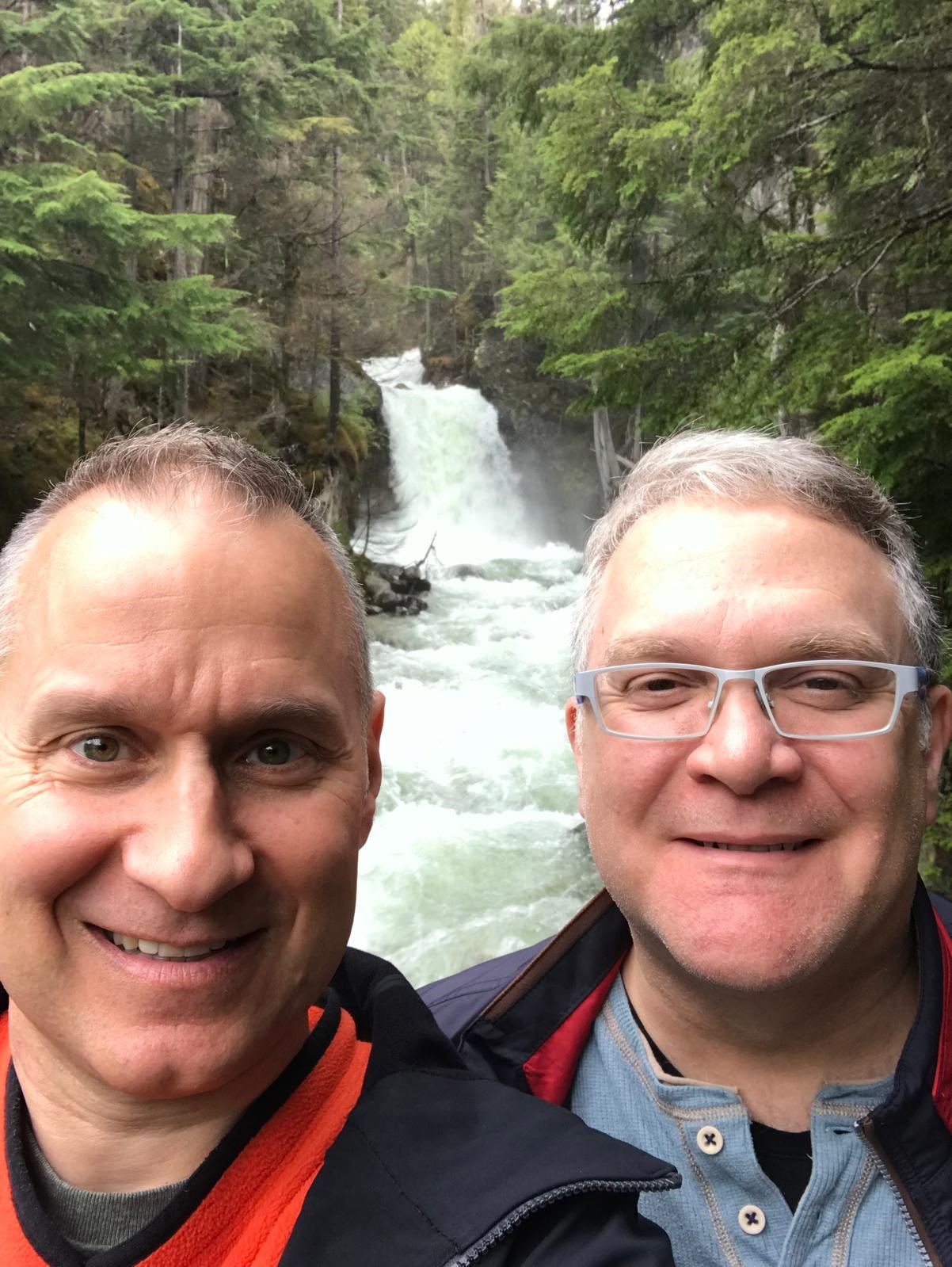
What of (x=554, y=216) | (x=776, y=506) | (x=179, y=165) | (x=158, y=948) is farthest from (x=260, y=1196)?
(x=179, y=165)

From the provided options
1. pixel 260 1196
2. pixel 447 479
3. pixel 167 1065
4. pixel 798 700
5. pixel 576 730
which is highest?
pixel 447 479

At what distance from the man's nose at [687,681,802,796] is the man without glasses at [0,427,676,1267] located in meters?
0.52

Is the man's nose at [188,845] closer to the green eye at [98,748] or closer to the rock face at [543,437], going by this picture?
the green eye at [98,748]

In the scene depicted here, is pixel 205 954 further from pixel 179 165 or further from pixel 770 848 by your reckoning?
pixel 179 165

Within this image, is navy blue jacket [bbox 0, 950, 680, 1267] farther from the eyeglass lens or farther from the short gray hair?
the short gray hair

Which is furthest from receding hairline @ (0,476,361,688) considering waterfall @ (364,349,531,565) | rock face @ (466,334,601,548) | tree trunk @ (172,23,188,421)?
rock face @ (466,334,601,548)

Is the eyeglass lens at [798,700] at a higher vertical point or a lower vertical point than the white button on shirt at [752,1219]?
higher

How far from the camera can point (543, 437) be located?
23156mm

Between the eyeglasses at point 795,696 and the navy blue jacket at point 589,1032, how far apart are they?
0.45 meters

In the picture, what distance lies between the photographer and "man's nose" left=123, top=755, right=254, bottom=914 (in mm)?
880

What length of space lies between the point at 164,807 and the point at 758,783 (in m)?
0.84

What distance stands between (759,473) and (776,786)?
0.54 meters

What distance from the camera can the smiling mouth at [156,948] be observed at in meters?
0.92

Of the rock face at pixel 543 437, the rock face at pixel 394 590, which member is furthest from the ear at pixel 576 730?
the rock face at pixel 543 437
